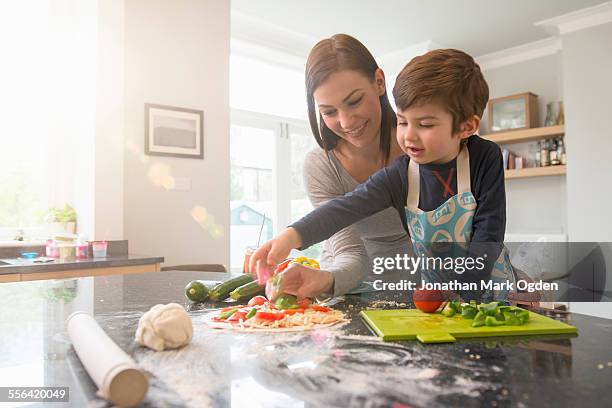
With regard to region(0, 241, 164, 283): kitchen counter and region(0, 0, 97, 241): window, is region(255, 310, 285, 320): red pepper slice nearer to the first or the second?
region(0, 241, 164, 283): kitchen counter

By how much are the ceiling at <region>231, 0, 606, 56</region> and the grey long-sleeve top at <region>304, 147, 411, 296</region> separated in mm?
2993

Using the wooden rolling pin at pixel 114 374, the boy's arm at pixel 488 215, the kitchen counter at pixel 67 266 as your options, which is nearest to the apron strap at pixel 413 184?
the boy's arm at pixel 488 215

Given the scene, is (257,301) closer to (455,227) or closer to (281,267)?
(281,267)

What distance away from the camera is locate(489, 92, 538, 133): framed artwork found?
16.5ft

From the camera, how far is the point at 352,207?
1177 millimetres

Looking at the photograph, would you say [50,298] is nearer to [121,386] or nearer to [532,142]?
[121,386]

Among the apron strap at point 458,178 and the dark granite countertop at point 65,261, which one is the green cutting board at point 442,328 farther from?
the dark granite countertop at point 65,261

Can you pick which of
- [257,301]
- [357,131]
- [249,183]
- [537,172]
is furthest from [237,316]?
[537,172]

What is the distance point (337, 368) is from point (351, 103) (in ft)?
2.50

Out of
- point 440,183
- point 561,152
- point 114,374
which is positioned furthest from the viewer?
point 561,152

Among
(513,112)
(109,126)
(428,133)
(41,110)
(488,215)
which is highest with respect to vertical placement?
(513,112)

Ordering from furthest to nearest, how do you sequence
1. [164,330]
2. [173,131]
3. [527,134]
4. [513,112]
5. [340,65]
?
[513,112] < [527,134] < [173,131] < [340,65] < [164,330]

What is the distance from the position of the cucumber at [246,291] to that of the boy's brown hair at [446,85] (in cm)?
54

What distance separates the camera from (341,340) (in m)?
0.77
